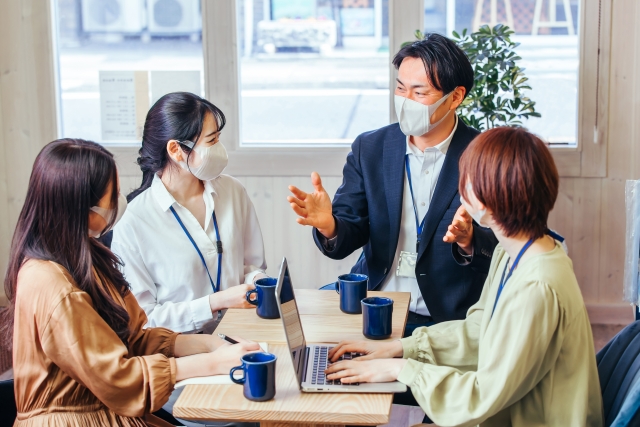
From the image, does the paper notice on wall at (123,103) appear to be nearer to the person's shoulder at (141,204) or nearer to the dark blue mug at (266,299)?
the person's shoulder at (141,204)

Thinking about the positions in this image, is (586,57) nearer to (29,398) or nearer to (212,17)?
(212,17)

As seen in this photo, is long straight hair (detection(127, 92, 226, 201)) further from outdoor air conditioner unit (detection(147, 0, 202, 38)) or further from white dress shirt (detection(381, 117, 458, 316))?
outdoor air conditioner unit (detection(147, 0, 202, 38))

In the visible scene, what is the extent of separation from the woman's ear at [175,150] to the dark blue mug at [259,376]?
1.00 meters

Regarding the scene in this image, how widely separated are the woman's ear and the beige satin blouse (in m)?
0.81

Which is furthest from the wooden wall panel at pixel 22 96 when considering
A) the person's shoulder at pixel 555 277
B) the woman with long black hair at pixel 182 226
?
the person's shoulder at pixel 555 277

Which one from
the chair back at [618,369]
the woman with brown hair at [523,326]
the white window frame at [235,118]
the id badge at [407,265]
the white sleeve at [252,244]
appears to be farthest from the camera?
the white window frame at [235,118]

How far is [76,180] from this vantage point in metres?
1.57

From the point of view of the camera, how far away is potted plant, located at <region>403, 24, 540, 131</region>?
3.31 meters

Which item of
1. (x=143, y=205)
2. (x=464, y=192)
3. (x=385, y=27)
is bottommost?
(x=143, y=205)

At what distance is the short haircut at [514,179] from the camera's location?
1.38m

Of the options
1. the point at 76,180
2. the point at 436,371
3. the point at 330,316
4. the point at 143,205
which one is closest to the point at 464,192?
the point at 436,371

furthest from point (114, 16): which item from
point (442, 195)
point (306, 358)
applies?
point (306, 358)

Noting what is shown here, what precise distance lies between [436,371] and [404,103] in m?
1.12

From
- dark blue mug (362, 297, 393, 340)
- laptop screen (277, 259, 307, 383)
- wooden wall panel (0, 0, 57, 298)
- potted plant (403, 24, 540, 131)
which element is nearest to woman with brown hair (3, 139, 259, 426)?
laptop screen (277, 259, 307, 383)
